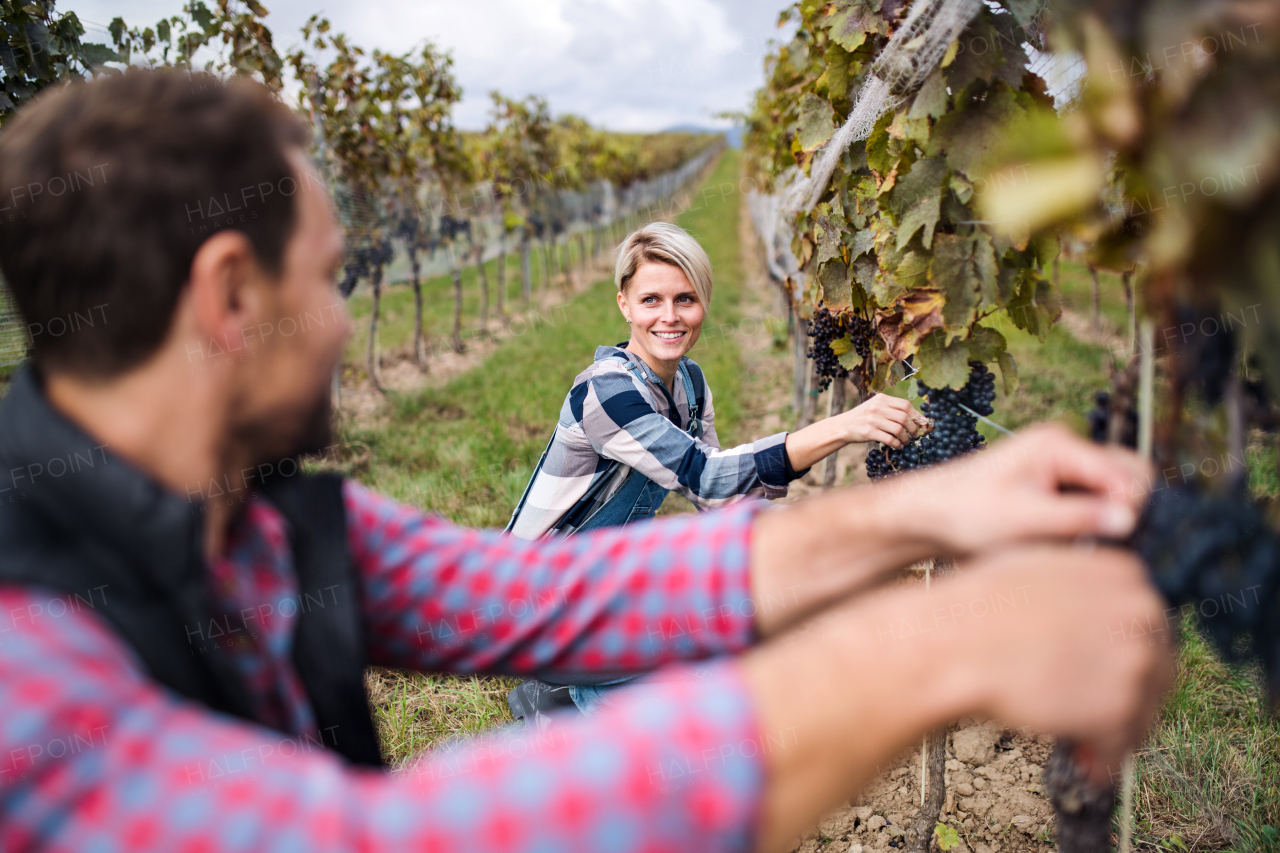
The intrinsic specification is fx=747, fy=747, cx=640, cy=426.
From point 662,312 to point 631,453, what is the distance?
0.53 meters

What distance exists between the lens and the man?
1.94ft

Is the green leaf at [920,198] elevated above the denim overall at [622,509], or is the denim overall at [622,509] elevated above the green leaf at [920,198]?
the green leaf at [920,198]

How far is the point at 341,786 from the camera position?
0.62 metres

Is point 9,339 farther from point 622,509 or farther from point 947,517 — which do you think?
point 947,517

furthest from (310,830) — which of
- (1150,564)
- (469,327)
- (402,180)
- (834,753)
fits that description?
(469,327)

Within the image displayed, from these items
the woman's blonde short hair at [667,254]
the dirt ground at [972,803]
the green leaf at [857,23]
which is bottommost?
the dirt ground at [972,803]

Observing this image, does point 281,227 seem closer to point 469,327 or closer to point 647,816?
point 647,816

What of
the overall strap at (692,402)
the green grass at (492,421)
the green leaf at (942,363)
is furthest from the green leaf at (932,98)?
the green grass at (492,421)

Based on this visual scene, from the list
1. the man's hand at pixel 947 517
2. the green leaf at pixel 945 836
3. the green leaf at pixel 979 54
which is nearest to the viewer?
the man's hand at pixel 947 517

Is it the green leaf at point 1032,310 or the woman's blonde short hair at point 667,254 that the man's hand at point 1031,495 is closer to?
the green leaf at point 1032,310

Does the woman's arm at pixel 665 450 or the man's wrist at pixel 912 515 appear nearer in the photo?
the man's wrist at pixel 912 515

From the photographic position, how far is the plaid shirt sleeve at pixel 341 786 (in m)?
0.58

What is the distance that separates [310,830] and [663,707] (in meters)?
0.29

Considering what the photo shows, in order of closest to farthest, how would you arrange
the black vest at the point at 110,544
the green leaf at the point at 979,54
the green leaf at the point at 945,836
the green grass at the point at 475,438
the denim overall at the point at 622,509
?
the black vest at the point at 110,544 → the green leaf at the point at 979,54 → the green leaf at the point at 945,836 → the denim overall at the point at 622,509 → the green grass at the point at 475,438
